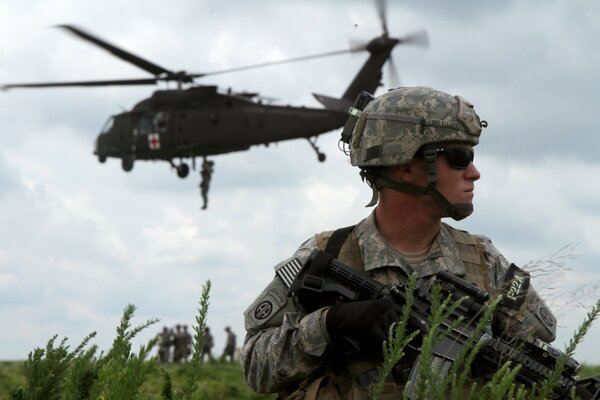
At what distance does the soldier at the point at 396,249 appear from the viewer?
3.98m

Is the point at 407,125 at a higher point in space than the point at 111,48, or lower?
lower

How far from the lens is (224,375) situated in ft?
55.1

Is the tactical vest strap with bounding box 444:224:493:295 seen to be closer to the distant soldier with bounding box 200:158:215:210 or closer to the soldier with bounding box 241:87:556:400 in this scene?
the soldier with bounding box 241:87:556:400

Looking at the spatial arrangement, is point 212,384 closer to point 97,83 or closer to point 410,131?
point 410,131

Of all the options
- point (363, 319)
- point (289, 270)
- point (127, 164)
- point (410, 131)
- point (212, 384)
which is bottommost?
point (363, 319)

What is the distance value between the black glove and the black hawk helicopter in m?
25.2

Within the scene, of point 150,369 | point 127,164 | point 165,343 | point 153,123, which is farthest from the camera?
point 127,164

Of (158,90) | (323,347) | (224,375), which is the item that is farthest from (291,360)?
(158,90)

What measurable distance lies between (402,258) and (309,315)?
1.69ft

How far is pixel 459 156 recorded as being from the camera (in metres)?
4.13

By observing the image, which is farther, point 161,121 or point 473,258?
point 161,121

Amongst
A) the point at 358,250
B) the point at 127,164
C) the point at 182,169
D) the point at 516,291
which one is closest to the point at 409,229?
the point at 358,250

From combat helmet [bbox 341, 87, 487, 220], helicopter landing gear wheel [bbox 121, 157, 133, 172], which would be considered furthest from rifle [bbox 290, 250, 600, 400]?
helicopter landing gear wheel [bbox 121, 157, 133, 172]

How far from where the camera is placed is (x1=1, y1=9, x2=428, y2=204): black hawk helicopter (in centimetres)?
2942
